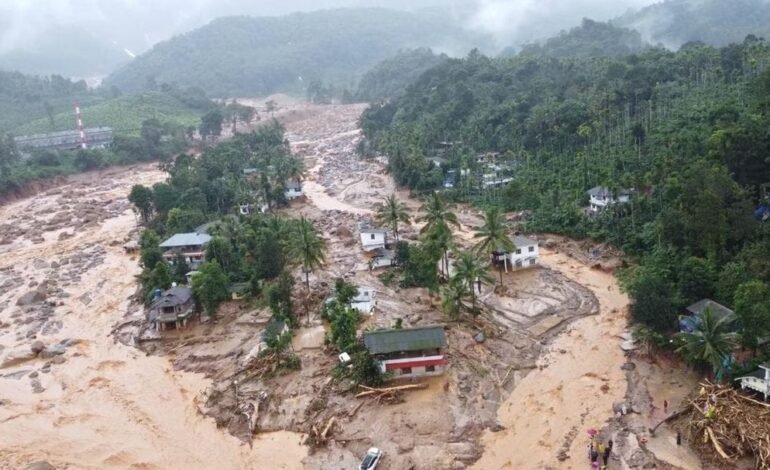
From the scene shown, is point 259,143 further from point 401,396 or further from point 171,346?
point 401,396

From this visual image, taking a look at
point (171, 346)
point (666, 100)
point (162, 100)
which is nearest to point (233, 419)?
point (171, 346)

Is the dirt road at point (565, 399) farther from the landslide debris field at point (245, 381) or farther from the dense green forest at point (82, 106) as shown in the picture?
the dense green forest at point (82, 106)

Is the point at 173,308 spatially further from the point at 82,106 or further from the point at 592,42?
the point at 82,106

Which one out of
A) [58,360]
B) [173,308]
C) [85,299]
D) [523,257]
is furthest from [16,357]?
[523,257]

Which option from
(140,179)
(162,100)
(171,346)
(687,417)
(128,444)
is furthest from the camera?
(162,100)

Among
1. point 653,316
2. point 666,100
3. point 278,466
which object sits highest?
point 666,100

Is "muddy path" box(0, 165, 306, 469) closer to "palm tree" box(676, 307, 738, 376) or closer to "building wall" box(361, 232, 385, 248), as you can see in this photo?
"palm tree" box(676, 307, 738, 376)

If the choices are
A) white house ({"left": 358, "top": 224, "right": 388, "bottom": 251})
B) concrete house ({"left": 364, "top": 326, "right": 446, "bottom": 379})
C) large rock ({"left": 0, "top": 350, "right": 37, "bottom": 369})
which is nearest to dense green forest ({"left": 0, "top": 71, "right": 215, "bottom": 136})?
white house ({"left": 358, "top": 224, "right": 388, "bottom": 251})
